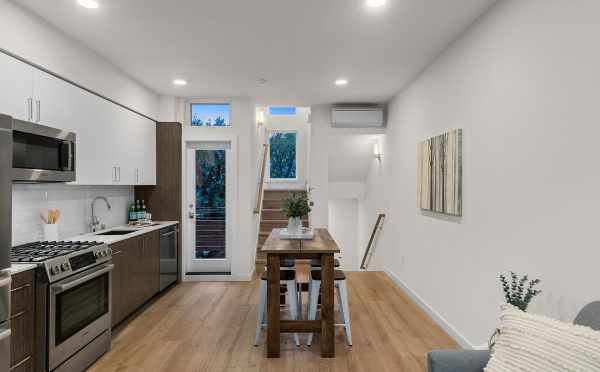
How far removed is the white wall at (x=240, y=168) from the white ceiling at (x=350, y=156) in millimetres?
1589

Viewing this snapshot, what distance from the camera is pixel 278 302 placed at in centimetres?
316

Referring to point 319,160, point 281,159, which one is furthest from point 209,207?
point 281,159

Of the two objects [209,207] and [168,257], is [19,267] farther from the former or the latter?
[209,207]

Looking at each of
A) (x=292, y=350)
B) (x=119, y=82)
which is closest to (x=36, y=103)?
(x=119, y=82)

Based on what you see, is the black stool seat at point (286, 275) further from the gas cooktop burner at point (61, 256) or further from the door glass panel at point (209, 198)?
the door glass panel at point (209, 198)

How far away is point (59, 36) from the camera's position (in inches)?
128

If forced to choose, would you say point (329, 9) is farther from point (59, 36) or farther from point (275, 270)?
point (59, 36)

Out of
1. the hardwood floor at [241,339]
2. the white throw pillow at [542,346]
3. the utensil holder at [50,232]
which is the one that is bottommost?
the hardwood floor at [241,339]

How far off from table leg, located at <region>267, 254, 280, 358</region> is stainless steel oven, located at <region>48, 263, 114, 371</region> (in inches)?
55.7

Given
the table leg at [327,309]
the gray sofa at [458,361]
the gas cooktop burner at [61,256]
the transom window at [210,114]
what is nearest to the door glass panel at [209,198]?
the transom window at [210,114]

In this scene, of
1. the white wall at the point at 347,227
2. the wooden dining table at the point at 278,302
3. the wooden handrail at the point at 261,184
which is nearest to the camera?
the wooden dining table at the point at 278,302

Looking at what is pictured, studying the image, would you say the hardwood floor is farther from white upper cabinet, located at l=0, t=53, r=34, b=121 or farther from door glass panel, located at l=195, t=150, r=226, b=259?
white upper cabinet, located at l=0, t=53, r=34, b=121

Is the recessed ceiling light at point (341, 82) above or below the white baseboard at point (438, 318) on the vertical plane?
above

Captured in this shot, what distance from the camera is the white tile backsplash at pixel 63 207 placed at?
10.1ft
